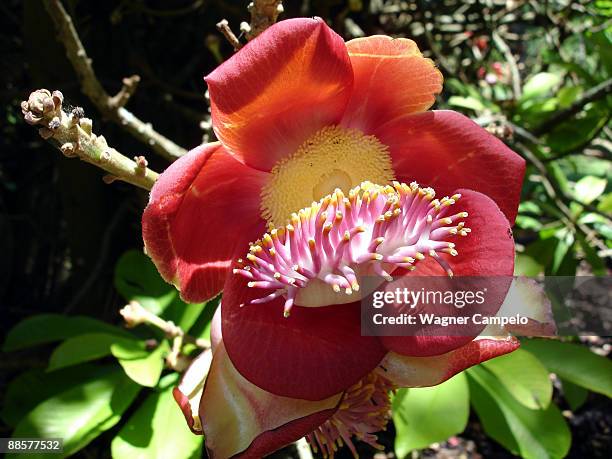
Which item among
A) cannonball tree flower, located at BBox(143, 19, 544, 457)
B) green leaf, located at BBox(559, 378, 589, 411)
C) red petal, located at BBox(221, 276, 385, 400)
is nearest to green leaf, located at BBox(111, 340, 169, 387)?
cannonball tree flower, located at BBox(143, 19, 544, 457)

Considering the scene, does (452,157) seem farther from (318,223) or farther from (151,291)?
(151,291)

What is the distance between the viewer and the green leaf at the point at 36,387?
1.19m

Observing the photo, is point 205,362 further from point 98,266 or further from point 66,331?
point 98,266

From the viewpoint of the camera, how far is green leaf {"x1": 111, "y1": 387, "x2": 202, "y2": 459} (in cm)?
91

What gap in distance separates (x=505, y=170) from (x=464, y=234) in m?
0.11

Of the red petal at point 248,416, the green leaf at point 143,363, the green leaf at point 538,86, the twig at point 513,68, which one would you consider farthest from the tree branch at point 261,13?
the twig at point 513,68

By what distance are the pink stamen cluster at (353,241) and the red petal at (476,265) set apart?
3cm

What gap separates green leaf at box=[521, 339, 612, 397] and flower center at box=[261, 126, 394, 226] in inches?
27.1

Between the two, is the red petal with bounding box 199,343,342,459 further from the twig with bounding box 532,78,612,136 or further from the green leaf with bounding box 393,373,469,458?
the twig with bounding box 532,78,612,136

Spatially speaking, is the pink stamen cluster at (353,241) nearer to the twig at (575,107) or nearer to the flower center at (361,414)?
the flower center at (361,414)

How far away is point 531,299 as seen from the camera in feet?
2.07

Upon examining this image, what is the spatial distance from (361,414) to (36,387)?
839mm

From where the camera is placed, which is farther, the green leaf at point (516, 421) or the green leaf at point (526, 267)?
the green leaf at point (526, 267)

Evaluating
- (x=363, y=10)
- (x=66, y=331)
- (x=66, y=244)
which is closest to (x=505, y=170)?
(x=66, y=331)
